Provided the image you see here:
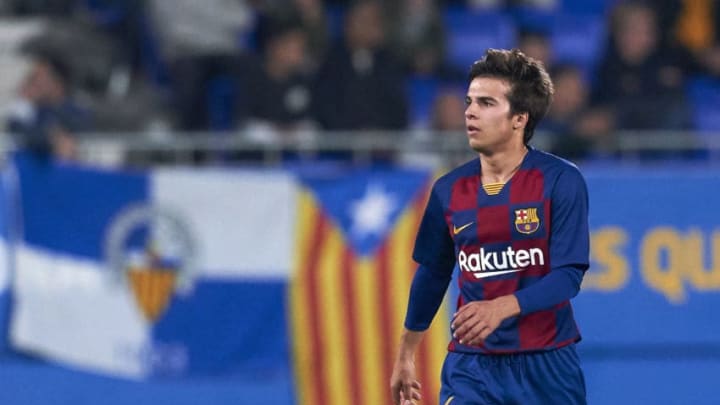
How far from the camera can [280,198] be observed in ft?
33.1

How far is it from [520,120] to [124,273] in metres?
4.72

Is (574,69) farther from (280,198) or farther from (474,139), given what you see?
(474,139)

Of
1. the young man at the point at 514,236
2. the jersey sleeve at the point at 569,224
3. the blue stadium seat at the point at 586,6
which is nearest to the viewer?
the jersey sleeve at the point at 569,224

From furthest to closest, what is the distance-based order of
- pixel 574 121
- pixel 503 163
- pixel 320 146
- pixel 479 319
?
pixel 574 121
pixel 320 146
pixel 503 163
pixel 479 319

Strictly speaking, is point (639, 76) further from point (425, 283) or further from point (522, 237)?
point (522, 237)

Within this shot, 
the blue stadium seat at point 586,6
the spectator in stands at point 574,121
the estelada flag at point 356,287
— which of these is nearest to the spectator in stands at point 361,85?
the spectator in stands at point 574,121

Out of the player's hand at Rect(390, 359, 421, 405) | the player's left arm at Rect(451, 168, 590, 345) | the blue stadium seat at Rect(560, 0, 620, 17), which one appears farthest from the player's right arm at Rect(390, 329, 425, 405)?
the blue stadium seat at Rect(560, 0, 620, 17)

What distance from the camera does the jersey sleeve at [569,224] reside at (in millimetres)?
5578

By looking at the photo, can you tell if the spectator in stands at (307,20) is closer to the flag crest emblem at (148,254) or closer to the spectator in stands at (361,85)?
the spectator in stands at (361,85)

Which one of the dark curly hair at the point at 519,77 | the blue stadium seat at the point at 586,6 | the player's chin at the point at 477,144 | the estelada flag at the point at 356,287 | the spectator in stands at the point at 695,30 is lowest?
the estelada flag at the point at 356,287

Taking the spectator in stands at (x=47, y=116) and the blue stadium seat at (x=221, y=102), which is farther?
the blue stadium seat at (x=221, y=102)

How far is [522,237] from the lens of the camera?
5.75 meters

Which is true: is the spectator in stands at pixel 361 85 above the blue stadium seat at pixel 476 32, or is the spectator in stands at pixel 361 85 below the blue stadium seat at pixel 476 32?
below

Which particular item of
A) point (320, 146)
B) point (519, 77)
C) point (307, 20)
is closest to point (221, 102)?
point (307, 20)
